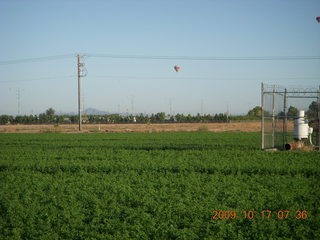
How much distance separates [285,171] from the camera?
1445 cm

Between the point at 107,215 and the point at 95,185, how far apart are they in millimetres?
3599

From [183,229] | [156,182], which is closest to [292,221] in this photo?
[183,229]

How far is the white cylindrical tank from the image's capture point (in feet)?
68.9

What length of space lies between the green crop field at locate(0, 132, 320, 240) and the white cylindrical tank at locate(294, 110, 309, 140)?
4.93 meters

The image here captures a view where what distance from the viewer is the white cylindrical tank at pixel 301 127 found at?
68.9ft

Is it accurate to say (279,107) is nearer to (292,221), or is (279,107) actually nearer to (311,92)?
(311,92)

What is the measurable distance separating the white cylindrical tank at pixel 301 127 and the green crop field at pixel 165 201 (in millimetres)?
4927
